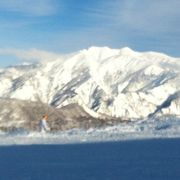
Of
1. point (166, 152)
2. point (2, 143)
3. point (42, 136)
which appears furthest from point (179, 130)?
point (166, 152)

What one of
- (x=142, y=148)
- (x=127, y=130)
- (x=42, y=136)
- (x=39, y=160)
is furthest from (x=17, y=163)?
(x=127, y=130)

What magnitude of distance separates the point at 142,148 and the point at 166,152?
9333 mm

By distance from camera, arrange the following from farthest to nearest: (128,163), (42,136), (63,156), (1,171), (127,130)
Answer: (127,130) → (42,136) → (63,156) → (128,163) → (1,171)

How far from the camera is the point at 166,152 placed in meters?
74.2

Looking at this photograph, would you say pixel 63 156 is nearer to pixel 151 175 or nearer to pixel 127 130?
pixel 151 175

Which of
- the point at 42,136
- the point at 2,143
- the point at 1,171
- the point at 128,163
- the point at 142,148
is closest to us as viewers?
the point at 1,171

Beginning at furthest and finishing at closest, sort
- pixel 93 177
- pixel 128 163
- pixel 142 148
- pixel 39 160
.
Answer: pixel 142 148 < pixel 39 160 < pixel 128 163 < pixel 93 177

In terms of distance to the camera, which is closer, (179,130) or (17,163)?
(17,163)

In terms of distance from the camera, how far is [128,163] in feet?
199

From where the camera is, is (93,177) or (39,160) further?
(39,160)

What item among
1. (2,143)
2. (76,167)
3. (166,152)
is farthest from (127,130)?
(76,167)

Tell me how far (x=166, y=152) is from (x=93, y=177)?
86.2ft

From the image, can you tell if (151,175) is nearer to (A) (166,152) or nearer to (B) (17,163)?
(B) (17,163)

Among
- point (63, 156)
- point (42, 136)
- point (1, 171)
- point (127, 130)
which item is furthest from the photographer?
point (127, 130)
